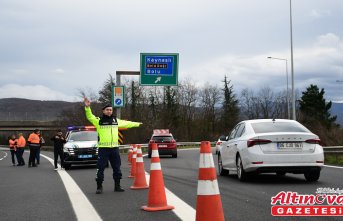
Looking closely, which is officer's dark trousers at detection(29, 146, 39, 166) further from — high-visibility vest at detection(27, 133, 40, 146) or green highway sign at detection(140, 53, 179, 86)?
green highway sign at detection(140, 53, 179, 86)

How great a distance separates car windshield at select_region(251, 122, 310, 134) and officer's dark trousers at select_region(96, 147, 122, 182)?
335 centimetres

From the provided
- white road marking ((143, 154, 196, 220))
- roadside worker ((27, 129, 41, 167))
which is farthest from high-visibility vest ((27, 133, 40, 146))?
white road marking ((143, 154, 196, 220))

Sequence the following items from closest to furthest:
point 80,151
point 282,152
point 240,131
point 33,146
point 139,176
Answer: point 139,176 < point 282,152 < point 240,131 < point 80,151 < point 33,146

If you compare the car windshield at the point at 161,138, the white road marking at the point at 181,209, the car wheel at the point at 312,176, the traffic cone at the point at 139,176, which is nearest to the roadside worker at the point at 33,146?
the car windshield at the point at 161,138

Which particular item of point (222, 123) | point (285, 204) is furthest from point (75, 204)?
point (222, 123)

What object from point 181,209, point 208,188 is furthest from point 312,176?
point 208,188

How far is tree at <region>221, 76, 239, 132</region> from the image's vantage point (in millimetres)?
87562

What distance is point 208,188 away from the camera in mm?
5883

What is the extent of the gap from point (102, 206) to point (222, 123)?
80.5m

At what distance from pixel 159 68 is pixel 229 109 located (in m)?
57.9

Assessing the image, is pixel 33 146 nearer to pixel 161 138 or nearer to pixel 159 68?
pixel 161 138

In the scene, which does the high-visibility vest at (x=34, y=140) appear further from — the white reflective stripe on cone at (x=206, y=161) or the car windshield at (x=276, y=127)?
the white reflective stripe on cone at (x=206, y=161)

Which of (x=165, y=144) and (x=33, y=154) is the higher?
(x=165, y=144)

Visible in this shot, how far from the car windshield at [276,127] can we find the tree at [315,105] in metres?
72.9
